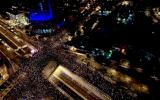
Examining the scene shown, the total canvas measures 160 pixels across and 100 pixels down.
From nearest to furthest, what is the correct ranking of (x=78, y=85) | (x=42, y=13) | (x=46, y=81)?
(x=78, y=85) < (x=46, y=81) < (x=42, y=13)

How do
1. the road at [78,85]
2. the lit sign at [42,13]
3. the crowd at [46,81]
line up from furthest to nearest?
the lit sign at [42,13], the crowd at [46,81], the road at [78,85]

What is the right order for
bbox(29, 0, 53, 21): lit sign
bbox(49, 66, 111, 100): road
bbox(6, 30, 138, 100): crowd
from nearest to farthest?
bbox(49, 66, 111, 100): road
bbox(6, 30, 138, 100): crowd
bbox(29, 0, 53, 21): lit sign

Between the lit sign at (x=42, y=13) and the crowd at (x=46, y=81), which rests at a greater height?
the lit sign at (x=42, y=13)

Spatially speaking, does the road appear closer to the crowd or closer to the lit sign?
the crowd

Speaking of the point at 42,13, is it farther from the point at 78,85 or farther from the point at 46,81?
the point at 78,85

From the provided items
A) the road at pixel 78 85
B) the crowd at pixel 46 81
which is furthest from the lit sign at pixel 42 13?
the road at pixel 78 85

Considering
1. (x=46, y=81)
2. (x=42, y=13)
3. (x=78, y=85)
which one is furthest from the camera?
(x=42, y=13)

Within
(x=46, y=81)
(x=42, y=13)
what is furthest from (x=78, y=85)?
(x=42, y=13)

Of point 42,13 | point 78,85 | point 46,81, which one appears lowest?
point 78,85

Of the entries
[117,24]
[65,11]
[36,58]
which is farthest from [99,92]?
[65,11]

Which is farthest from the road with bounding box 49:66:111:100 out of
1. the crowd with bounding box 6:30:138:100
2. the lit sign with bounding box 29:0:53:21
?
the lit sign with bounding box 29:0:53:21

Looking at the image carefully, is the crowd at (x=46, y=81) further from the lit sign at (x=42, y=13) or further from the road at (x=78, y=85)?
the lit sign at (x=42, y=13)
